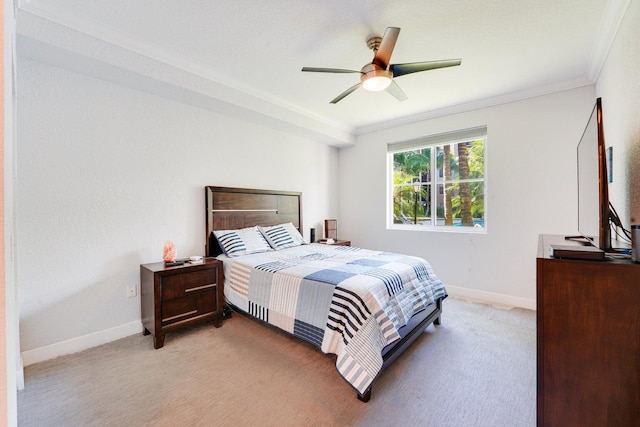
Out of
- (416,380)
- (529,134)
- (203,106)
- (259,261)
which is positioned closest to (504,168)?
(529,134)

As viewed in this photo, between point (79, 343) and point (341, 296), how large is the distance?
233 cm

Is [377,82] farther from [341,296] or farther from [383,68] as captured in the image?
[341,296]

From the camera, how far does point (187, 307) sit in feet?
8.33

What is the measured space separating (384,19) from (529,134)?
2.39 meters

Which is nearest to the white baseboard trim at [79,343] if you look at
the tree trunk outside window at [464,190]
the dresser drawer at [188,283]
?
the dresser drawer at [188,283]

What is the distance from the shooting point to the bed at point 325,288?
1773 millimetres

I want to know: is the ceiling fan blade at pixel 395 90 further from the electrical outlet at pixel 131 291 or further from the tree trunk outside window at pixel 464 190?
the electrical outlet at pixel 131 291

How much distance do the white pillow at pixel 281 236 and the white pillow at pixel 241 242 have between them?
0.35 feet

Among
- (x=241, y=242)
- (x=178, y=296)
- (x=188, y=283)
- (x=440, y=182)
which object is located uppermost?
(x=440, y=182)

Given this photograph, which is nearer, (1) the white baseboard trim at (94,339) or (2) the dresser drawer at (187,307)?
(1) the white baseboard trim at (94,339)

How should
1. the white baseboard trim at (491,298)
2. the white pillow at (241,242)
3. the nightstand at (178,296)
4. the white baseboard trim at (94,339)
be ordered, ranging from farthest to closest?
the white baseboard trim at (491,298) < the white pillow at (241,242) < the nightstand at (178,296) < the white baseboard trim at (94,339)

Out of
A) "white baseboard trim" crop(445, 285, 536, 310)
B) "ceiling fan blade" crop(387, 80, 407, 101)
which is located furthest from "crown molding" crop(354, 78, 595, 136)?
"white baseboard trim" crop(445, 285, 536, 310)

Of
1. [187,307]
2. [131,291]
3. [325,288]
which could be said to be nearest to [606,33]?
[325,288]

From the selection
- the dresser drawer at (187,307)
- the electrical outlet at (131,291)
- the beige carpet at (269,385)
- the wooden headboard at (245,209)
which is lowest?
the beige carpet at (269,385)
